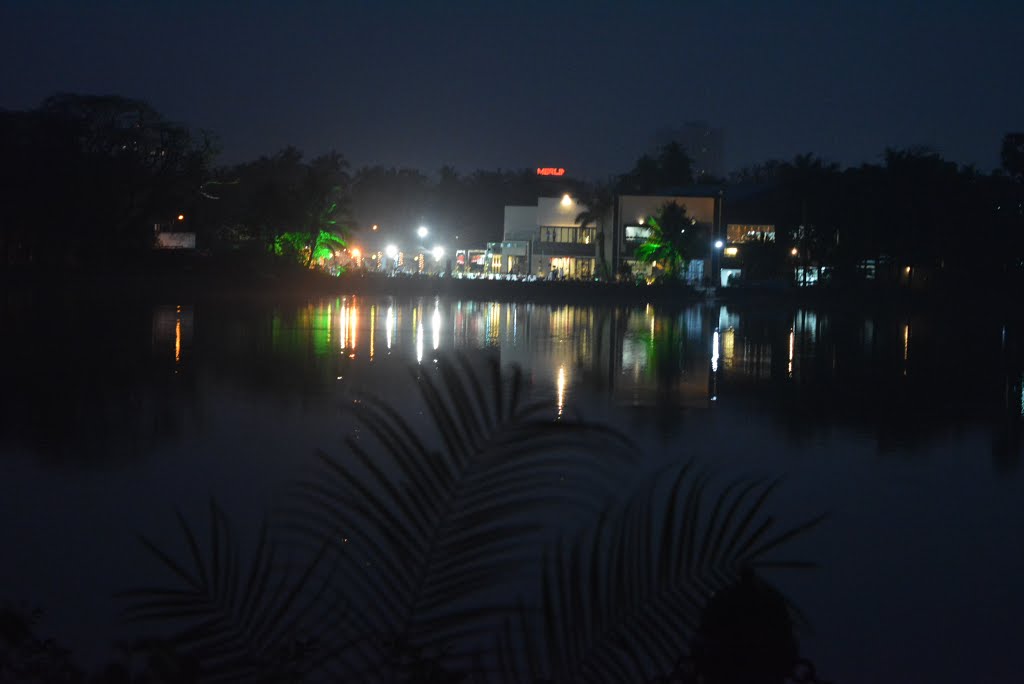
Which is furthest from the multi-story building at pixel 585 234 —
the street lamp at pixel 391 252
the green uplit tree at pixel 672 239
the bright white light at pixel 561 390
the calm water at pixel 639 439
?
the bright white light at pixel 561 390

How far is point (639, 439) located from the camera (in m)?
14.2

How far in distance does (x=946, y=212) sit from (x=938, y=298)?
5261mm

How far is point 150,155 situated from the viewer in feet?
232

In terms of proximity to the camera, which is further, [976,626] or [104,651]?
[976,626]

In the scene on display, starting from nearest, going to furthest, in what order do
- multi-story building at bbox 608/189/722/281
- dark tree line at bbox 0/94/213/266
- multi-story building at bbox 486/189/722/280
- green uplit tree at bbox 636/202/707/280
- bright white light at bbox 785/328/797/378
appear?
bright white light at bbox 785/328/797/378, dark tree line at bbox 0/94/213/266, green uplit tree at bbox 636/202/707/280, multi-story building at bbox 608/189/722/281, multi-story building at bbox 486/189/722/280

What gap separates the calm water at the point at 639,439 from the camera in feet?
25.0

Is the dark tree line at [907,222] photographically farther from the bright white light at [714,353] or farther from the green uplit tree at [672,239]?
the bright white light at [714,353]

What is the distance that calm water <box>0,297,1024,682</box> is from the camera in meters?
7.61

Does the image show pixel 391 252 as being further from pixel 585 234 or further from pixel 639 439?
pixel 639 439

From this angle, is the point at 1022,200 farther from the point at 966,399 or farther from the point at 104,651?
the point at 104,651

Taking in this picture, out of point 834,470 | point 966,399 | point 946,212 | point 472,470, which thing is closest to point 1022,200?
point 946,212

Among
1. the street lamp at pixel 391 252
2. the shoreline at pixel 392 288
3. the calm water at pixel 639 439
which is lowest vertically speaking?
the calm water at pixel 639 439

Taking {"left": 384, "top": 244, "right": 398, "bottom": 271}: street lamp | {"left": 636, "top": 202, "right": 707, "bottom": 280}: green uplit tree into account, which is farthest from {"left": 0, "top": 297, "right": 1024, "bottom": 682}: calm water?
{"left": 384, "top": 244, "right": 398, "bottom": 271}: street lamp

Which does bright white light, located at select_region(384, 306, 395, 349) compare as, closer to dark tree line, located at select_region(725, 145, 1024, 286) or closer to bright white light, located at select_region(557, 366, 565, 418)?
bright white light, located at select_region(557, 366, 565, 418)
